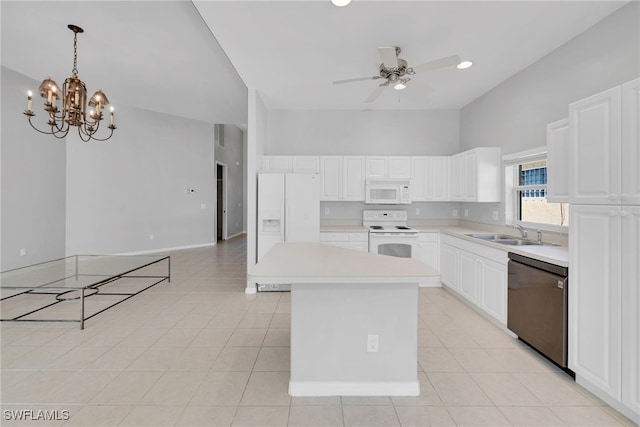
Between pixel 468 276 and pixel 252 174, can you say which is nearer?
pixel 468 276

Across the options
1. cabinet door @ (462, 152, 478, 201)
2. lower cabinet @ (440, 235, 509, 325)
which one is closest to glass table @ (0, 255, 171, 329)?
lower cabinet @ (440, 235, 509, 325)

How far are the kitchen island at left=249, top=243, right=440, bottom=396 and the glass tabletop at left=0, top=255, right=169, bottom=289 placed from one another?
2.48 metres

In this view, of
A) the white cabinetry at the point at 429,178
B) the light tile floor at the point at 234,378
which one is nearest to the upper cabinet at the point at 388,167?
the white cabinetry at the point at 429,178

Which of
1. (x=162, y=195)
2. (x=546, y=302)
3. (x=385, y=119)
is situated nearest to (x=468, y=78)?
(x=385, y=119)

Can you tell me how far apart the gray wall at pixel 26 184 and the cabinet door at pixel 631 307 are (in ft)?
23.0

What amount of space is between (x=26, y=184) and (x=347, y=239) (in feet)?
17.2

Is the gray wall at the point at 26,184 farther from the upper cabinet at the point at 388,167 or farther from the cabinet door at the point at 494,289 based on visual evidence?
the cabinet door at the point at 494,289

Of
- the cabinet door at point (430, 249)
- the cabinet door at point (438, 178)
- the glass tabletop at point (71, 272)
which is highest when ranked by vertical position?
the cabinet door at point (438, 178)

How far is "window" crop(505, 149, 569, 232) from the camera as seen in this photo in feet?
9.94

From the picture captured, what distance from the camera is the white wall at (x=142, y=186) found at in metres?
5.63

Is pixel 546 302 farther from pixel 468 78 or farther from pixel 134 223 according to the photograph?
pixel 134 223

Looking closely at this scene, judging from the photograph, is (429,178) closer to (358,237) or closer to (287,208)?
(358,237)

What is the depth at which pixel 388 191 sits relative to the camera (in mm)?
4547

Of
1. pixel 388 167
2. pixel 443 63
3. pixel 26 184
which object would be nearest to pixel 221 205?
pixel 26 184
